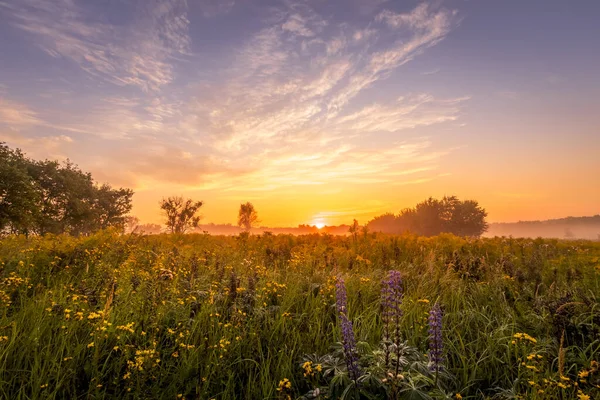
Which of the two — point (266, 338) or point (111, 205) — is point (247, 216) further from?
point (266, 338)

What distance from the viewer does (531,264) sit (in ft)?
24.2

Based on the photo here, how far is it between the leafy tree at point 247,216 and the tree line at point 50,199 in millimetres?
29126

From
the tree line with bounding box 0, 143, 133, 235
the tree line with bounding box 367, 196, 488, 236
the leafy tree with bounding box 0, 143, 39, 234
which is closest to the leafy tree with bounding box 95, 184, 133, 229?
the tree line with bounding box 0, 143, 133, 235

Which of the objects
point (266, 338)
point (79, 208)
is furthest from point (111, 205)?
point (266, 338)

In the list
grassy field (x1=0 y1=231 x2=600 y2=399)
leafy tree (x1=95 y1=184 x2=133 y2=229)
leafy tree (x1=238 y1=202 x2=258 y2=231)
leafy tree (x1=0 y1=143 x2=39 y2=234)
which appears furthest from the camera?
leafy tree (x1=238 y1=202 x2=258 y2=231)

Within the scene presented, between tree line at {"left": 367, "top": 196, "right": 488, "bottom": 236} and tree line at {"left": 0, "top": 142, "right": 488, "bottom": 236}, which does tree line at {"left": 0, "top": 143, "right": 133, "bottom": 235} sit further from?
tree line at {"left": 367, "top": 196, "right": 488, "bottom": 236}

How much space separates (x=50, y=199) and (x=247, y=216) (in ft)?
143

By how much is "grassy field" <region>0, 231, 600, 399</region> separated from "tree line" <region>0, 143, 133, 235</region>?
25.7 meters

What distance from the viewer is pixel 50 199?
1578 inches

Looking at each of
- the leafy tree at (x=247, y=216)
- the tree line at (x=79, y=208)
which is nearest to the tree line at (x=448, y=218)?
the tree line at (x=79, y=208)

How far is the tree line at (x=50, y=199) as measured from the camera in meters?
26.6

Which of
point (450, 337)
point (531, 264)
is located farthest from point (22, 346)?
point (531, 264)

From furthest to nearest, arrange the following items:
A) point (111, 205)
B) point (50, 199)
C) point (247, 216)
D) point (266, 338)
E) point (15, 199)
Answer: point (247, 216), point (111, 205), point (50, 199), point (15, 199), point (266, 338)

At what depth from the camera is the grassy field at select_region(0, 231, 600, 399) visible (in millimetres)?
2846
